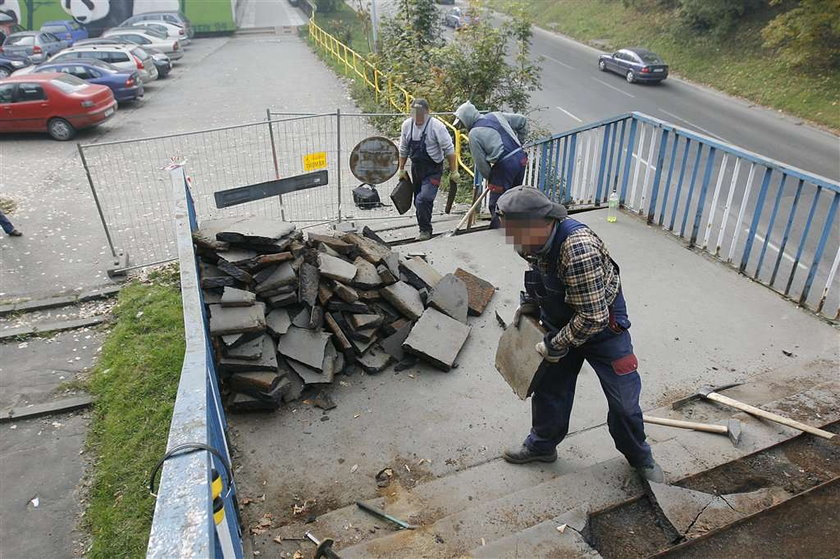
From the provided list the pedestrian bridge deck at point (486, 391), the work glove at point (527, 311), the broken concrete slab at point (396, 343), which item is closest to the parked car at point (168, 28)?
the broken concrete slab at point (396, 343)

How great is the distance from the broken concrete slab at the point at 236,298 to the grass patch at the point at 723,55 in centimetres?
1043

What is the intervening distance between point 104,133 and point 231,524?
16.3 m

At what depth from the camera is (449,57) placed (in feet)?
40.6

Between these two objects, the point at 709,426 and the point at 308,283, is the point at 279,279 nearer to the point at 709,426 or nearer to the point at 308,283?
the point at 308,283

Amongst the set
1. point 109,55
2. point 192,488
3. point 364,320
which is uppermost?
point 192,488

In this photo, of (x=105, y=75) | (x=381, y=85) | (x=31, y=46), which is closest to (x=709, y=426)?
(x=381, y=85)

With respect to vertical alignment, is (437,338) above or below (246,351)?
below

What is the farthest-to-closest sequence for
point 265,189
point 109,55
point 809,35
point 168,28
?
1. point 168,28
2. point 809,35
3. point 109,55
4. point 265,189

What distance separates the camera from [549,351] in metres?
3.33

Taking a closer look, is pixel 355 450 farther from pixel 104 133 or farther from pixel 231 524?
pixel 104 133

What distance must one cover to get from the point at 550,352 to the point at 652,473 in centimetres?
104

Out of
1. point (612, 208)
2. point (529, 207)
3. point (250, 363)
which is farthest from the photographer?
point (612, 208)

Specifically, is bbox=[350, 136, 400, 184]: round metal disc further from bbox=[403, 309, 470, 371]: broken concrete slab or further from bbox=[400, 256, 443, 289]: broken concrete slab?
bbox=[403, 309, 470, 371]: broken concrete slab

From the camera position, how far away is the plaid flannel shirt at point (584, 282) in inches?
119
